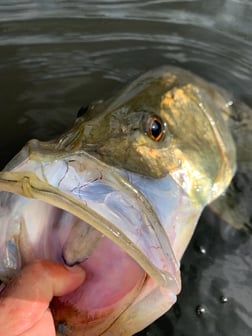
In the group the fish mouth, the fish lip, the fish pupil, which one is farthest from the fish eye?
the fish lip

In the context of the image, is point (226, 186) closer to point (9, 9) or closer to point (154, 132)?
point (154, 132)

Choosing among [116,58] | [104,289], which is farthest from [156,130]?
[116,58]

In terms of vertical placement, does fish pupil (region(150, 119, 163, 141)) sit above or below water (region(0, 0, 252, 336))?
above

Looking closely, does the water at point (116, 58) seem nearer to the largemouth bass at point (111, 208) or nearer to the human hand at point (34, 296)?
the largemouth bass at point (111, 208)

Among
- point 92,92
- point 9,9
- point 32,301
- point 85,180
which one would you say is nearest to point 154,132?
point 85,180

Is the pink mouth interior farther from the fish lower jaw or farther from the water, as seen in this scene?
the water

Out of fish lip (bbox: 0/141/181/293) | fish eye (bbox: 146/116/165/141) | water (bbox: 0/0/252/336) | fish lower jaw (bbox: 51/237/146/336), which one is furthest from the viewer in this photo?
water (bbox: 0/0/252/336)

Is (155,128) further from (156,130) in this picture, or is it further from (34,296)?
(34,296)
